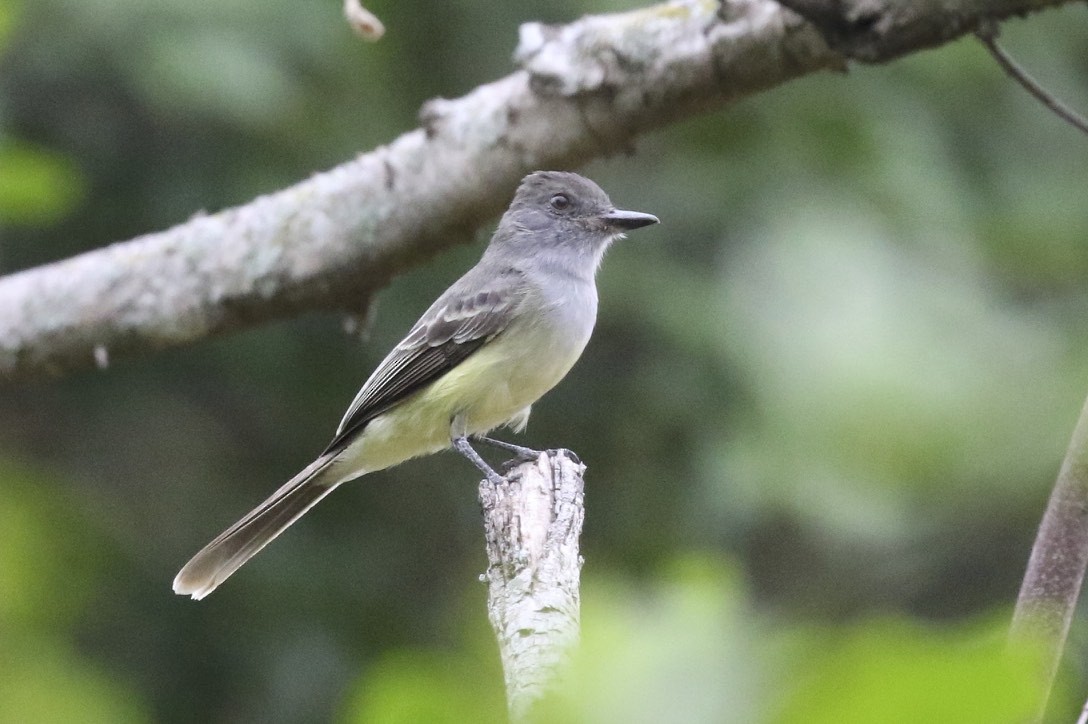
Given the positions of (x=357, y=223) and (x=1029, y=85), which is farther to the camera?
(x=357, y=223)

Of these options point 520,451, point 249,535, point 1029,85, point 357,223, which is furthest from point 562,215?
point 1029,85

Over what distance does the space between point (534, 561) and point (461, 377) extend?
6.64 feet

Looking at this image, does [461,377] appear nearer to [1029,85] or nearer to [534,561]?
[534,561]

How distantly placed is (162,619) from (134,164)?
225 centimetres

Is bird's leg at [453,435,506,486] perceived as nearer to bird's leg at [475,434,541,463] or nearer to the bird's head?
bird's leg at [475,434,541,463]

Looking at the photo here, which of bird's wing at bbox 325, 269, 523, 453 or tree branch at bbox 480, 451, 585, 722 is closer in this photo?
tree branch at bbox 480, 451, 585, 722


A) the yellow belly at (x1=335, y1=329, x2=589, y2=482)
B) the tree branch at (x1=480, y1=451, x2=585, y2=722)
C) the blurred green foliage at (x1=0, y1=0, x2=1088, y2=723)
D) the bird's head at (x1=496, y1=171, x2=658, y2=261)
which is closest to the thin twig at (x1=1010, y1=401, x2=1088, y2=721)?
the tree branch at (x1=480, y1=451, x2=585, y2=722)

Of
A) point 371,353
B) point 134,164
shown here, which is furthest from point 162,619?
point 134,164

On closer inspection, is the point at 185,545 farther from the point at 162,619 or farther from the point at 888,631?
the point at 888,631

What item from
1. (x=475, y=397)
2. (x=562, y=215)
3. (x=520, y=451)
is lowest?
(x=520, y=451)

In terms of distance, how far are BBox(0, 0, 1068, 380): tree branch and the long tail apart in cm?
74

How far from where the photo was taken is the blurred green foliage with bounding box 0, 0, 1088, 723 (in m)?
5.77

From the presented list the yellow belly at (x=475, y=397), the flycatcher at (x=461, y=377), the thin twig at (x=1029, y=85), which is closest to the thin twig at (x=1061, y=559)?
the thin twig at (x=1029, y=85)

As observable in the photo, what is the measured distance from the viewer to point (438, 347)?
5.25 metres
